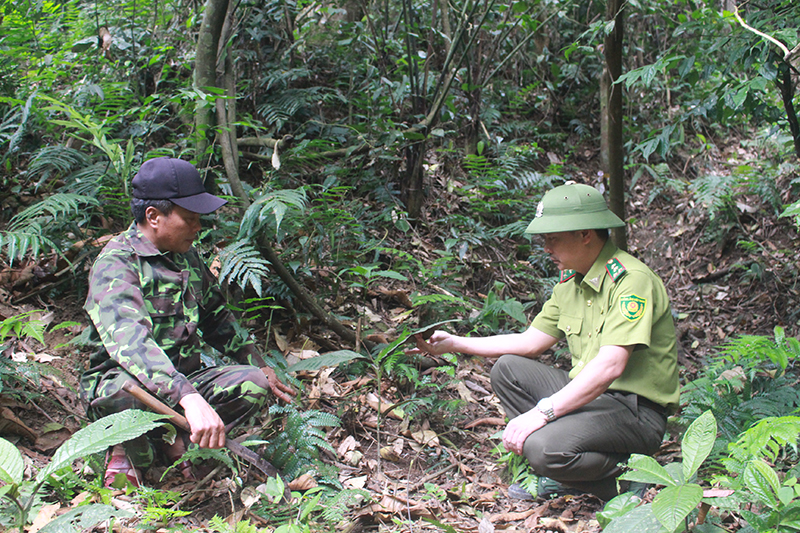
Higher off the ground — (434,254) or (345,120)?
(345,120)

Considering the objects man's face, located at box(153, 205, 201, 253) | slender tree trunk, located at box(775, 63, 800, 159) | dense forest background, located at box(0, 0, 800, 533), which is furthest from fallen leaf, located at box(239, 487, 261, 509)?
slender tree trunk, located at box(775, 63, 800, 159)

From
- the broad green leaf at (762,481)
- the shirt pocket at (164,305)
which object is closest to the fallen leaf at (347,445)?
the shirt pocket at (164,305)

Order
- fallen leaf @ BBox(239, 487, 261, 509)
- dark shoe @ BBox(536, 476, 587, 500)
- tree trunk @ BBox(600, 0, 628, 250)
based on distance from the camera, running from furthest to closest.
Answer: tree trunk @ BBox(600, 0, 628, 250) → dark shoe @ BBox(536, 476, 587, 500) → fallen leaf @ BBox(239, 487, 261, 509)

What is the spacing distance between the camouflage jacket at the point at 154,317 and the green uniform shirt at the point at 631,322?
1.75m

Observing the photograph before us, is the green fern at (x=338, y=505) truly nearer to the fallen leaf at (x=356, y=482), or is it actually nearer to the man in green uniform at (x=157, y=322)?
the fallen leaf at (x=356, y=482)

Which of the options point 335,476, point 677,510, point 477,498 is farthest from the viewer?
point 477,498

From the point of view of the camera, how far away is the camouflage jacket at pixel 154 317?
2.40 metres

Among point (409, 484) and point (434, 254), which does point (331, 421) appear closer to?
point (409, 484)

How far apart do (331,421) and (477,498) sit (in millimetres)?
840

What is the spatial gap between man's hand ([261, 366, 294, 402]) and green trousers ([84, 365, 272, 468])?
16cm

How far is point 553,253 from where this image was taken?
118 inches

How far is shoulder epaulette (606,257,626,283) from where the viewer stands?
9.09ft

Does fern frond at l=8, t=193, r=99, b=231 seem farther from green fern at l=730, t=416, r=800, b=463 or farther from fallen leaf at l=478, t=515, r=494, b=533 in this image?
green fern at l=730, t=416, r=800, b=463

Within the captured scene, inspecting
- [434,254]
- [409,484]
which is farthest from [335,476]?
[434,254]
